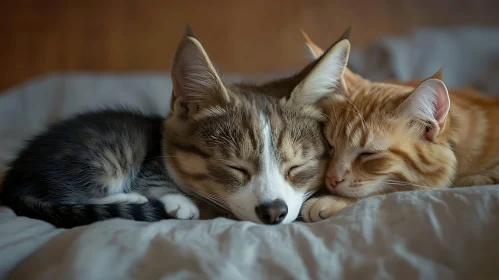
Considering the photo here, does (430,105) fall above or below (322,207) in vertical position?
above

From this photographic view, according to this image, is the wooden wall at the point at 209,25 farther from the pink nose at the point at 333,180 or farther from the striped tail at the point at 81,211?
the striped tail at the point at 81,211

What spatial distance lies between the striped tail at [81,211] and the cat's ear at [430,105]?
2.21 feet

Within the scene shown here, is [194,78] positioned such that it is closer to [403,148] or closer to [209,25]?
[403,148]

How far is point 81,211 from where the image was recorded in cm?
112

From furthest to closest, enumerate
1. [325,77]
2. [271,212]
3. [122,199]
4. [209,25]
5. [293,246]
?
1. [209,25]
2. [325,77]
3. [122,199]
4. [271,212]
5. [293,246]

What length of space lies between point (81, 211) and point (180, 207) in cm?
23

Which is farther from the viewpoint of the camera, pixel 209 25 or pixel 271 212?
pixel 209 25

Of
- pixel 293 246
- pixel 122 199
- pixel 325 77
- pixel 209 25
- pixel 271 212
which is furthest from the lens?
pixel 209 25

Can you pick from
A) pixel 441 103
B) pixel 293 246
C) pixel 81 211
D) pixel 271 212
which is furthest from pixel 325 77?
pixel 81 211

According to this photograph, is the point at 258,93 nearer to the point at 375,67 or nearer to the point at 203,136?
the point at 203,136

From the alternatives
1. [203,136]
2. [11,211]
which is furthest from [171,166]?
[11,211]

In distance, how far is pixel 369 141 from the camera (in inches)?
48.2

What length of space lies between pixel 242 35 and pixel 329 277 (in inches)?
82.6

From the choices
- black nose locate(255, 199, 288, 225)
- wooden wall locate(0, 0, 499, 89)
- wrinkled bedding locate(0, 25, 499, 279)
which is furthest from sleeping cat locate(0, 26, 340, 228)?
wooden wall locate(0, 0, 499, 89)
